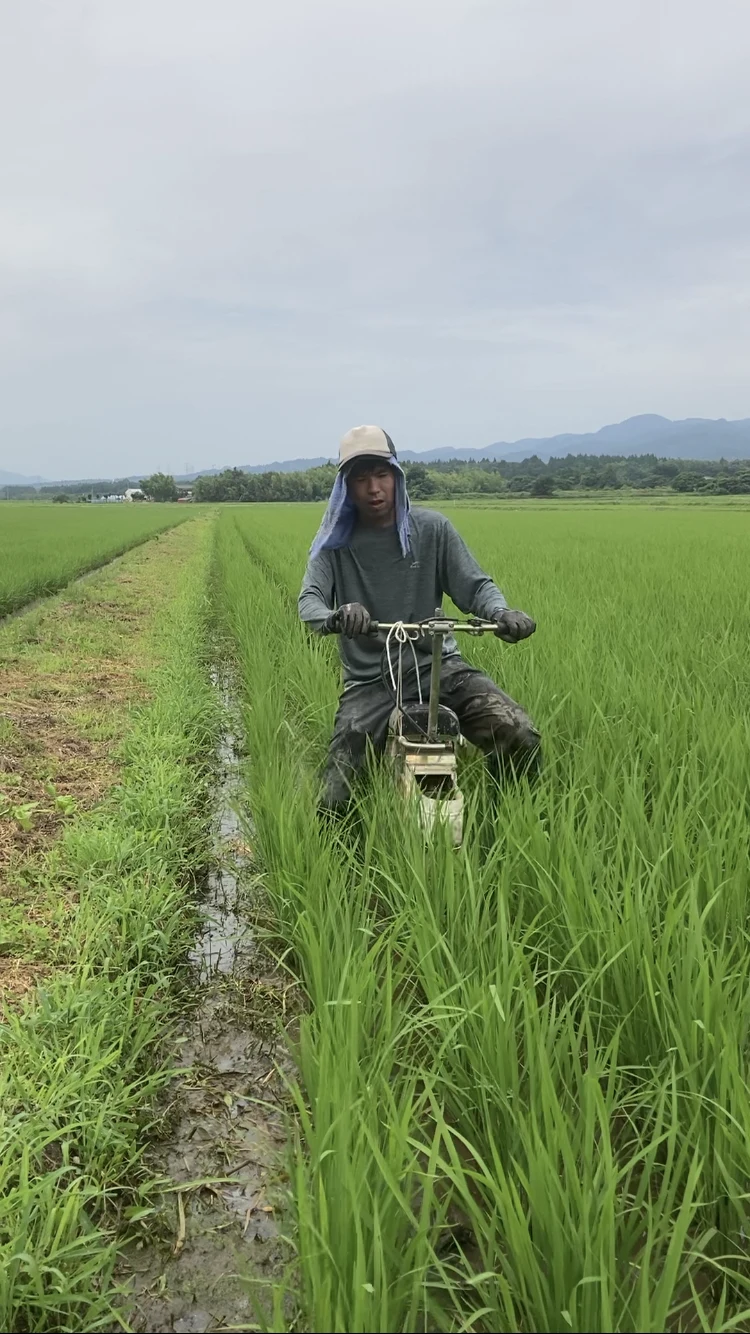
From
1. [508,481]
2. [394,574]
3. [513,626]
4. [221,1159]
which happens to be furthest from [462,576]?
[508,481]

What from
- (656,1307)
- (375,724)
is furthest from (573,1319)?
(375,724)

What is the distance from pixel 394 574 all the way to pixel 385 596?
0.08m

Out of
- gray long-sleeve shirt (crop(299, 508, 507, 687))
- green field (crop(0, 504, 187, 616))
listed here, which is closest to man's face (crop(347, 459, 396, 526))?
gray long-sleeve shirt (crop(299, 508, 507, 687))

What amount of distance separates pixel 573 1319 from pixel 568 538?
1320 cm

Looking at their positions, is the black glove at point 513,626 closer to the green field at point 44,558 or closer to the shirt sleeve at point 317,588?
the shirt sleeve at point 317,588

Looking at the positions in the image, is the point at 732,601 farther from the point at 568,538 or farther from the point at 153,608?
the point at 568,538

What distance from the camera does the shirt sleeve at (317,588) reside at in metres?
2.48

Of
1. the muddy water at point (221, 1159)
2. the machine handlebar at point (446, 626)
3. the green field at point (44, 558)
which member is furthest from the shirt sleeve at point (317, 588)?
the green field at point (44, 558)

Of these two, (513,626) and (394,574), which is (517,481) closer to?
(394,574)

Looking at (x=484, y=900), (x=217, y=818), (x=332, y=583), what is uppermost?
(x=332, y=583)

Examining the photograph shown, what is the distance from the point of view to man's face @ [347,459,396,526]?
97.3 inches

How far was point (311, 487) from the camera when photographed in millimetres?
63188

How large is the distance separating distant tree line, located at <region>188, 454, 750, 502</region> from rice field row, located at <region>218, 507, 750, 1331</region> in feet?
150

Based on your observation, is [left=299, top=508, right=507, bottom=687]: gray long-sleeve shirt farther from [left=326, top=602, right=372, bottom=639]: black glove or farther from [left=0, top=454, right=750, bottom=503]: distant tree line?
[left=0, top=454, right=750, bottom=503]: distant tree line
